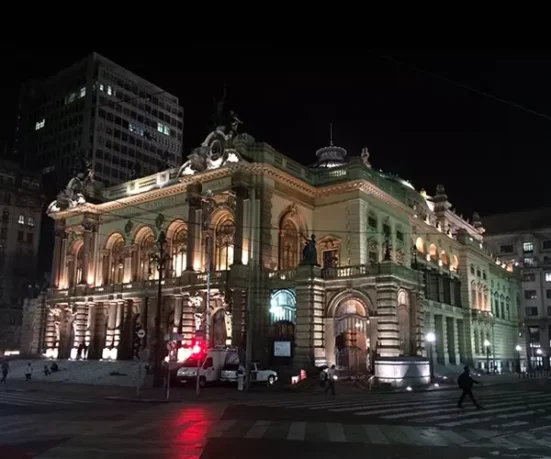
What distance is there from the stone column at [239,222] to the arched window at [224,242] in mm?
3564

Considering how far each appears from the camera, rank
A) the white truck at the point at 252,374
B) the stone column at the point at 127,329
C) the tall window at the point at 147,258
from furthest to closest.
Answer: the tall window at the point at 147,258
the stone column at the point at 127,329
the white truck at the point at 252,374

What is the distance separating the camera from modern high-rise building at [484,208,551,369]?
97.6 meters

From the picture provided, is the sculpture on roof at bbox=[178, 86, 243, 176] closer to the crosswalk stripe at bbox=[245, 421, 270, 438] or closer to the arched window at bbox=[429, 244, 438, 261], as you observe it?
the arched window at bbox=[429, 244, 438, 261]

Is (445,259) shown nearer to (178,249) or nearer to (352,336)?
(352,336)

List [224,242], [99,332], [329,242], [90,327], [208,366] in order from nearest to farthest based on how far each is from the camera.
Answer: [208,366] → [224,242] → [329,242] → [99,332] → [90,327]

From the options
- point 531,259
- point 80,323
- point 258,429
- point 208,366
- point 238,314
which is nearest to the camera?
point 258,429

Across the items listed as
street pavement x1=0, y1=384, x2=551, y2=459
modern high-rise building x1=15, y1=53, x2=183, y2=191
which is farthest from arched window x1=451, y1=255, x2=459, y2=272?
modern high-rise building x1=15, y1=53, x2=183, y2=191

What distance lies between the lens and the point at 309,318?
140ft

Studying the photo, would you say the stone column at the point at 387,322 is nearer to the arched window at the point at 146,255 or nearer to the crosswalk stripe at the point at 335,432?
the crosswalk stripe at the point at 335,432

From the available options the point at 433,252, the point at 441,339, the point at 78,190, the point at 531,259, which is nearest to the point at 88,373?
the point at 78,190

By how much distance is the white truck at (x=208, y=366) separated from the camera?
37469 mm

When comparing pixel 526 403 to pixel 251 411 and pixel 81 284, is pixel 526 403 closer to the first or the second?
pixel 251 411

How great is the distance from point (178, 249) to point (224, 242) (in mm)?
6255

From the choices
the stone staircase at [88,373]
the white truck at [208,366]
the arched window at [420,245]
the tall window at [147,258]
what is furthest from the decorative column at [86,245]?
the arched window at [420,245]
